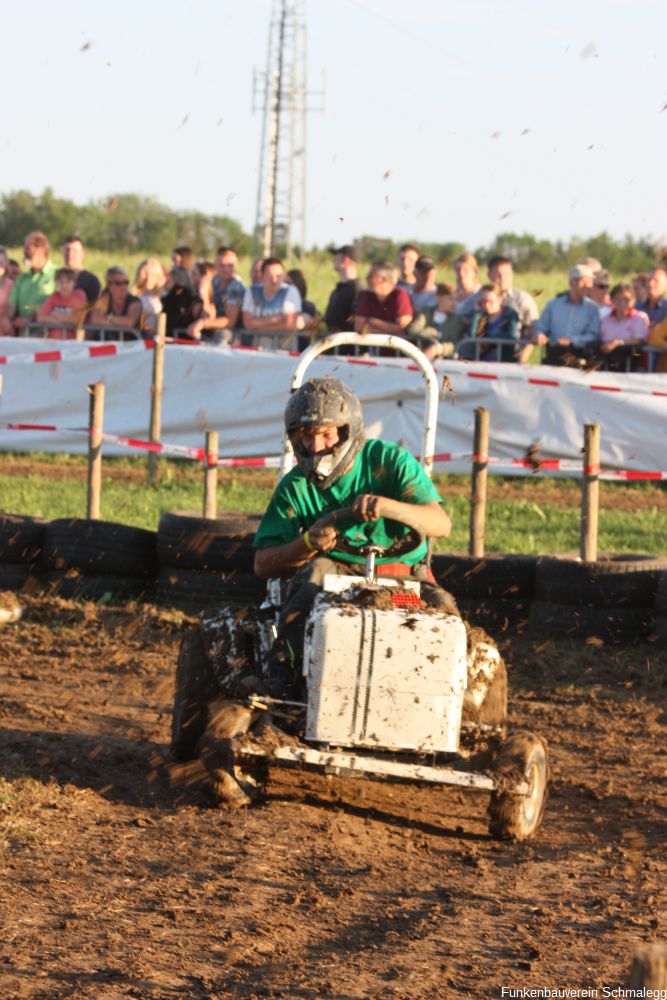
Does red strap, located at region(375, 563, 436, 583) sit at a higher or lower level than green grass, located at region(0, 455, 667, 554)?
higher

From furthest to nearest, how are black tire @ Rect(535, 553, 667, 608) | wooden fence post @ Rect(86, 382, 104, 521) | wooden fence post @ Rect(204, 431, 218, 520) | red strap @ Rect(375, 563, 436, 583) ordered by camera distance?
wooden fence post @ Rect(86, 382, 104, 521)
wooden fence post @ Rect(204, 431, 218, 520)
black tire @ Rect(535, 553, 667, 608)
red strap @ Rect(375, 563, 436, 583)

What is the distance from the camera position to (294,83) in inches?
1687

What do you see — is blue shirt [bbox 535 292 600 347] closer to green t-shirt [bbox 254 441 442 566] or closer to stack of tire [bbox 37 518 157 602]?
stack of tire [bbox 37 518 157 602]

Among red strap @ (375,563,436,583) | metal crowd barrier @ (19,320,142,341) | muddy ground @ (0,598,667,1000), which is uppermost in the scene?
metal crowd barrier @ (19,320,142,341)

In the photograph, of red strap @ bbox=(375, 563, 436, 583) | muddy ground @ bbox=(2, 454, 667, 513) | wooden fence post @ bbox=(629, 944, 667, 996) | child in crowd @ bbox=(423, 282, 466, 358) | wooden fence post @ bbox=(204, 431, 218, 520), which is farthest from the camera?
child in crowd @ bbox=(423, 282, 466, 358)

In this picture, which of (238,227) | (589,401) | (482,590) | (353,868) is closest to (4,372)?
(589,401)

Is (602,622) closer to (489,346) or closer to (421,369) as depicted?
(421,369)

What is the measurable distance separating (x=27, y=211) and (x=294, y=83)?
47.9 ft

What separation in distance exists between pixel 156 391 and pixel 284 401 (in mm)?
1185

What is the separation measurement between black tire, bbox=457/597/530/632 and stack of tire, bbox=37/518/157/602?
2043 millimetres

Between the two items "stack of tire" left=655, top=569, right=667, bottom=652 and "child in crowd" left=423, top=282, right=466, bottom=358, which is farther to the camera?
"child in crowd" left=423, top=282, right=466, bottom=358

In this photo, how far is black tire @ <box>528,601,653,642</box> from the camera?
895cm

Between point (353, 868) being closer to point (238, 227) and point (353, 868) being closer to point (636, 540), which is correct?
point (636, 540)

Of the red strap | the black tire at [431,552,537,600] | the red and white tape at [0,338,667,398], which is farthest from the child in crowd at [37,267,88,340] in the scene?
the red strap
